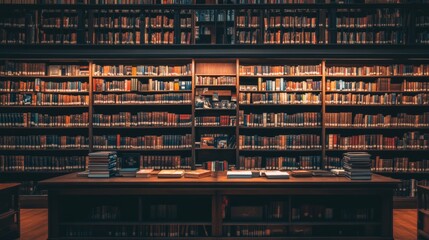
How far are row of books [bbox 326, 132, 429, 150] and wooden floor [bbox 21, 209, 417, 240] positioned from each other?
0.98 meters

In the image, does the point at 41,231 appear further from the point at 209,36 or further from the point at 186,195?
the point at 209,36

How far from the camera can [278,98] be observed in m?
6.29

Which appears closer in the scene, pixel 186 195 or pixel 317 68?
pixel 186 195

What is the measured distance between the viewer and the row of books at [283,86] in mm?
6250

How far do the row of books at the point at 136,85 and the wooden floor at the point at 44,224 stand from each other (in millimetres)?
2016

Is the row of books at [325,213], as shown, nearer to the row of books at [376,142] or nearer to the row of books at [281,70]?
the row of books at [376,142]

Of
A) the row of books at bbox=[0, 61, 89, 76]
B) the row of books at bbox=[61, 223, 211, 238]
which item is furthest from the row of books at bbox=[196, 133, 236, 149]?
the row of books at bbox=[61, 223, 211, 238]

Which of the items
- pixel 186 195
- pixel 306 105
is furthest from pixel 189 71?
pixel 186 195

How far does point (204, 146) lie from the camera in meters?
6.29

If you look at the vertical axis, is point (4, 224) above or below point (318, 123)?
below

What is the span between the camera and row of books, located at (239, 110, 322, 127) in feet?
20.5

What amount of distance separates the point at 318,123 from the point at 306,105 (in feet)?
1.12

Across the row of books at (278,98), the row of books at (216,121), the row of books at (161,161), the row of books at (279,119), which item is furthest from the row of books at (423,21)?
the row of books at (161,161)

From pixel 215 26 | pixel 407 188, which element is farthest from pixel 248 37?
pixel 407 188
